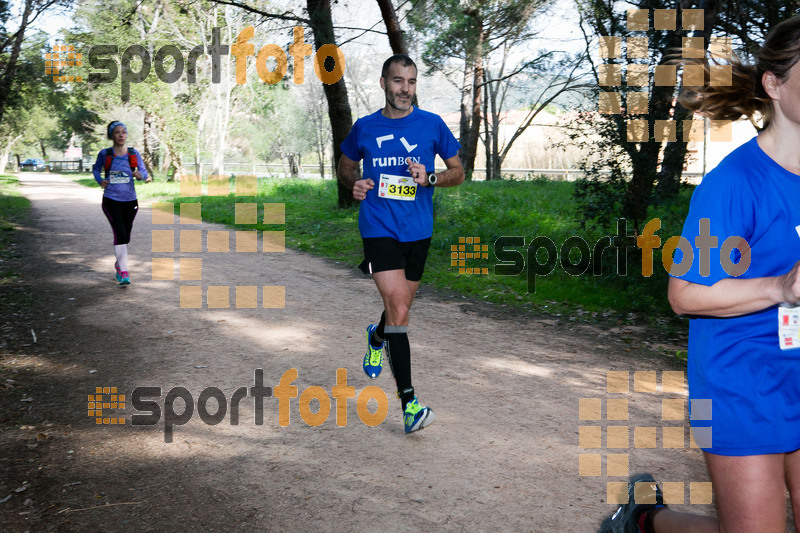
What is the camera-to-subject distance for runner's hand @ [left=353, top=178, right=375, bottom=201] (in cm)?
460

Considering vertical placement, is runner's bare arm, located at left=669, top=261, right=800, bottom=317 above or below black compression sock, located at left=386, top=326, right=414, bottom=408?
above

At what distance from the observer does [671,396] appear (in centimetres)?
524

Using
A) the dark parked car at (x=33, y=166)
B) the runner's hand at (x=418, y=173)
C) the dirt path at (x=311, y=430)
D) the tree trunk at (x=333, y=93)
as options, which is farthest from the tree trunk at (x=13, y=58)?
the dark parked car at (x=33, y=166)

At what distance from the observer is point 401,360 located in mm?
4582

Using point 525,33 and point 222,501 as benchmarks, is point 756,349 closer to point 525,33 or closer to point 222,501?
point 222,501

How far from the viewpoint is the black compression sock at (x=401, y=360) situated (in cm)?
453

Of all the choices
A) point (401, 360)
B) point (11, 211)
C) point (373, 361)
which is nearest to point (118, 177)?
point (373, 361)

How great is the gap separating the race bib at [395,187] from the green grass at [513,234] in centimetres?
407

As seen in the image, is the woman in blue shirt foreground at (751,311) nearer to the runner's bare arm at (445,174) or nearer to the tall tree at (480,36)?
the runner's bare arm at (445,174)

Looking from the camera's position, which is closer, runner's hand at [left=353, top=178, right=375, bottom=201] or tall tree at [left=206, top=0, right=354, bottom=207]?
runner's hand at [left=353, top=178, right=375, bottom=201]

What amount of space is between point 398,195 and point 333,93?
1221 cm

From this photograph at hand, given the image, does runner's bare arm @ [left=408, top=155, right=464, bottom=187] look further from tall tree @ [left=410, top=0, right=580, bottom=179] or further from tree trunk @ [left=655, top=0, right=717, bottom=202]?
tall tree @ [left=410, top=0, right=580, bottom=179]

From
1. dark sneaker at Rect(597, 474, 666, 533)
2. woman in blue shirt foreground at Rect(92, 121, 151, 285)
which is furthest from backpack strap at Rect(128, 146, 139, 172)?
dark sneaker at Rect(597, 474, 666, 533)

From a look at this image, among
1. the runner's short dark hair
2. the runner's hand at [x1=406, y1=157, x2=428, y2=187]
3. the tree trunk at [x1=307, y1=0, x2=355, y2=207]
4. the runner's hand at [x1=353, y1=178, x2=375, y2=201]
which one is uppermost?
the tree trunk at [x1=307, y1=0, x2=355, y2=207]
